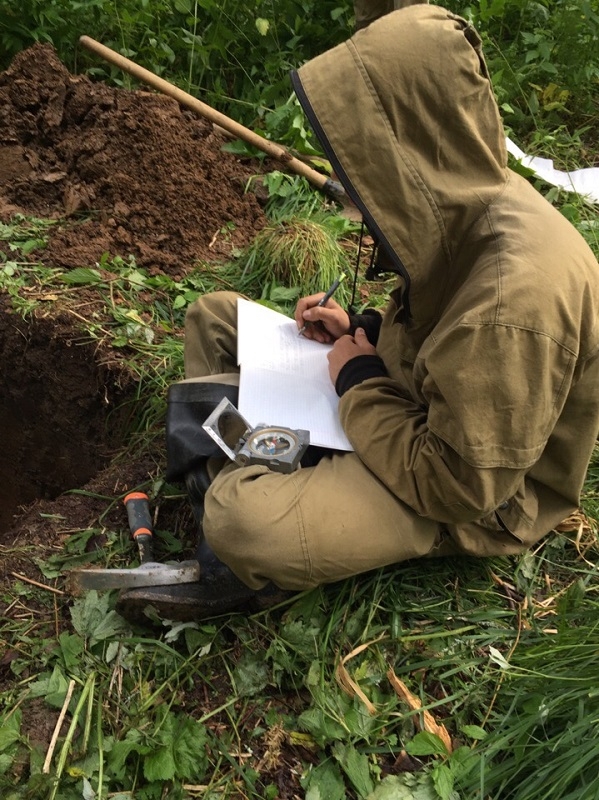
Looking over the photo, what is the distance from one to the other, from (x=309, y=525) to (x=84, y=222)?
6.89 ft

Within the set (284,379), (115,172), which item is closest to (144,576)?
(284,379)

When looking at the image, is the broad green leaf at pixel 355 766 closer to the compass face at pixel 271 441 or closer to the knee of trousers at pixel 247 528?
the knee of trousers at pixel 247 528

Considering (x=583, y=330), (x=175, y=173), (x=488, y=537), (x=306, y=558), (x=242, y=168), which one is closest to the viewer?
(x=583, y=330)

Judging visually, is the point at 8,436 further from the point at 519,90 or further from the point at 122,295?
the point at 519,90

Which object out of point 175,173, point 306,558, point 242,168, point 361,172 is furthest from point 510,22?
point 306,558

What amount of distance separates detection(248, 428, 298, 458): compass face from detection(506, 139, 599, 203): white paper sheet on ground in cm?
248

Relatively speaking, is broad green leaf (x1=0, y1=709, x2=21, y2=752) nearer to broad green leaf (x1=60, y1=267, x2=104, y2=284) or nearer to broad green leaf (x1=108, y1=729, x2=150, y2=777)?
broad green leaf (x1=108, y1=729, x2=150, y2=777)

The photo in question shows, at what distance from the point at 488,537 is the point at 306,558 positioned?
0.49 metres

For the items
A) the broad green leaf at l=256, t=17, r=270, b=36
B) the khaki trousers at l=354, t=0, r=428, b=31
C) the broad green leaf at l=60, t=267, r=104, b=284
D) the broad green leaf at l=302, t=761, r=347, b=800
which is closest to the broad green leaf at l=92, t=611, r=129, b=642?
the broad green leaf at l=302, t=761, r=347, b=800

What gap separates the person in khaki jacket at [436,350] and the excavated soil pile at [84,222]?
808mm

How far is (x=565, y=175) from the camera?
3.73m

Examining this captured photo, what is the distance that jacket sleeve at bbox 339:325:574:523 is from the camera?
1374mm

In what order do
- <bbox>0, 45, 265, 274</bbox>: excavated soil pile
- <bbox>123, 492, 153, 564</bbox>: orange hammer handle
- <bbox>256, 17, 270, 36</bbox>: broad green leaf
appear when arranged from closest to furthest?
1. <bbox>123, 492, 153, 564</bbox>: orange hammer handle
2. <bbox>0, 45, 265, 274</bbox>: excavated soil pile
3. <bbox>256, 17, 270, 36</bbox>: broad green leaf

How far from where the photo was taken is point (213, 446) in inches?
75.4
